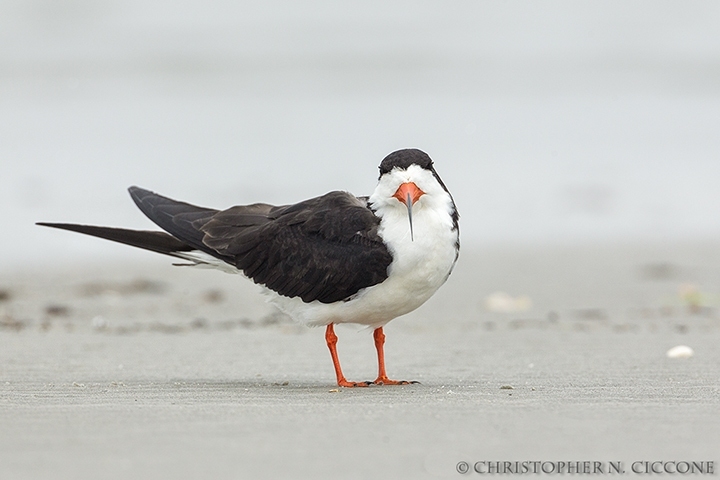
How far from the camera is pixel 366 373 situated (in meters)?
5.89

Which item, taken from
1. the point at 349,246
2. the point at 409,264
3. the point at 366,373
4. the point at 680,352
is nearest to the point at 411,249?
the point at 409,264

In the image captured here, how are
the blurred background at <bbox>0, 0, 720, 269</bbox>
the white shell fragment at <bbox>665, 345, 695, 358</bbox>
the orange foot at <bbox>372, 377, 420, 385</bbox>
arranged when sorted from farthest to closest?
the blurred background at <bbox>0, 0, 720, 269</bbox> → the white shell fragment at <bbox>665, 345, 695, 358</bbox> → the orange foot at <bbox>372, 377, 420, 385</bbox>

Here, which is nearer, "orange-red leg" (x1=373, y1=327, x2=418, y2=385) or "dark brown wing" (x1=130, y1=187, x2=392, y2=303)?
"dark brown wing" (x1=130, y1=187, x2=392, y2=303)

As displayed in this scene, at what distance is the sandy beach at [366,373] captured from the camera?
3455 mm

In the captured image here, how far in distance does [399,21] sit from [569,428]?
22.5 m

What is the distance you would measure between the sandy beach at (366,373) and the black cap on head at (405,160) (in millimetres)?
999

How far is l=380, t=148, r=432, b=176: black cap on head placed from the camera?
16.5ft

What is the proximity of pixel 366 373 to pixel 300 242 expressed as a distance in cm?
91

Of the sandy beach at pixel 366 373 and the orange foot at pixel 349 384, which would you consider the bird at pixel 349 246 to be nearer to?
the orange foot at pixel 349 384

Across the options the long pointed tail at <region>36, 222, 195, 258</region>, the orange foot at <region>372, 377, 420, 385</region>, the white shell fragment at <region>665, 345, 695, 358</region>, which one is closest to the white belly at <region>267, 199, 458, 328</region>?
the orange foot at <region>372, 377, 420, 385</region>

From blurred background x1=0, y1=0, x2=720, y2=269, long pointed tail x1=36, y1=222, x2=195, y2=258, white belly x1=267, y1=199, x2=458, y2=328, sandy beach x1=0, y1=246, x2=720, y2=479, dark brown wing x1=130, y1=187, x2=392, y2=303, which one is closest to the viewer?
sandy beach x1=0, y1=246, x2=720, y2=479

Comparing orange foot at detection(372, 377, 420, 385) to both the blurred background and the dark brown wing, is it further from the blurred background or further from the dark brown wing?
the blurred background

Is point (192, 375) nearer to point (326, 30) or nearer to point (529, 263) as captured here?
point (529, 263)

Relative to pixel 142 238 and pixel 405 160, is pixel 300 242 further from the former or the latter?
pixel 142 238
